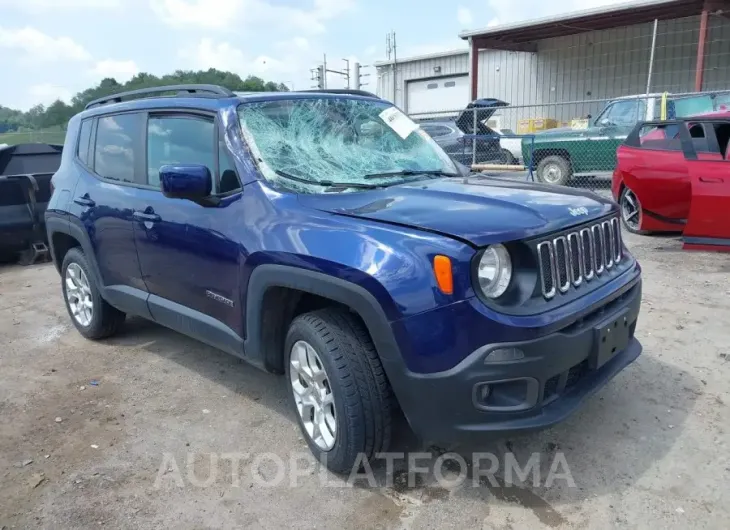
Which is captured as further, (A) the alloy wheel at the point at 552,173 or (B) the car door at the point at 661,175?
(A) the alloy wheel at the point at 552,173

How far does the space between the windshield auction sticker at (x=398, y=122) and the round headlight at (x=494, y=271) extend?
5.52 feet

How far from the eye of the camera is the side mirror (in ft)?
10.4

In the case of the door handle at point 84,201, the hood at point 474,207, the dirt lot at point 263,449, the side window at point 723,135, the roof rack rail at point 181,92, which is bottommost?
the dirt lot at point 263,449

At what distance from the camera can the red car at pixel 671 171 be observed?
6.45m

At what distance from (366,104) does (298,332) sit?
1.86 m

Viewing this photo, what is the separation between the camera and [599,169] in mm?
11977

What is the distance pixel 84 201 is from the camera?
4.52 meters

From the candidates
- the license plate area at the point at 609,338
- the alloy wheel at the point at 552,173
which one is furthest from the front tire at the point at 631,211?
the license plate area at the point at 609,338

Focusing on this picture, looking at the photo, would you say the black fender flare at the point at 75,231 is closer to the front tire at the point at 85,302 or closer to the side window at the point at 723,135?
the front tire at the point at 85,302

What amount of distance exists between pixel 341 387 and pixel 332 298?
0.40 m

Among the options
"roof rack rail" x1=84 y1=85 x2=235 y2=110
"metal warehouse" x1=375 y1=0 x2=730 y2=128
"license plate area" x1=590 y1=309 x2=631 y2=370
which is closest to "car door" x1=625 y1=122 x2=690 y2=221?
"license plate area" x1=590 y1=309 x2=631 y2=370

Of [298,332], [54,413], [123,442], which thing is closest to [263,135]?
[298,332]

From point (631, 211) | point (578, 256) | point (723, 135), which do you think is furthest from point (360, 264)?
point (631, 211)

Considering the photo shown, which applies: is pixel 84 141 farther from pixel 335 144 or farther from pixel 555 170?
pixel 555 170
